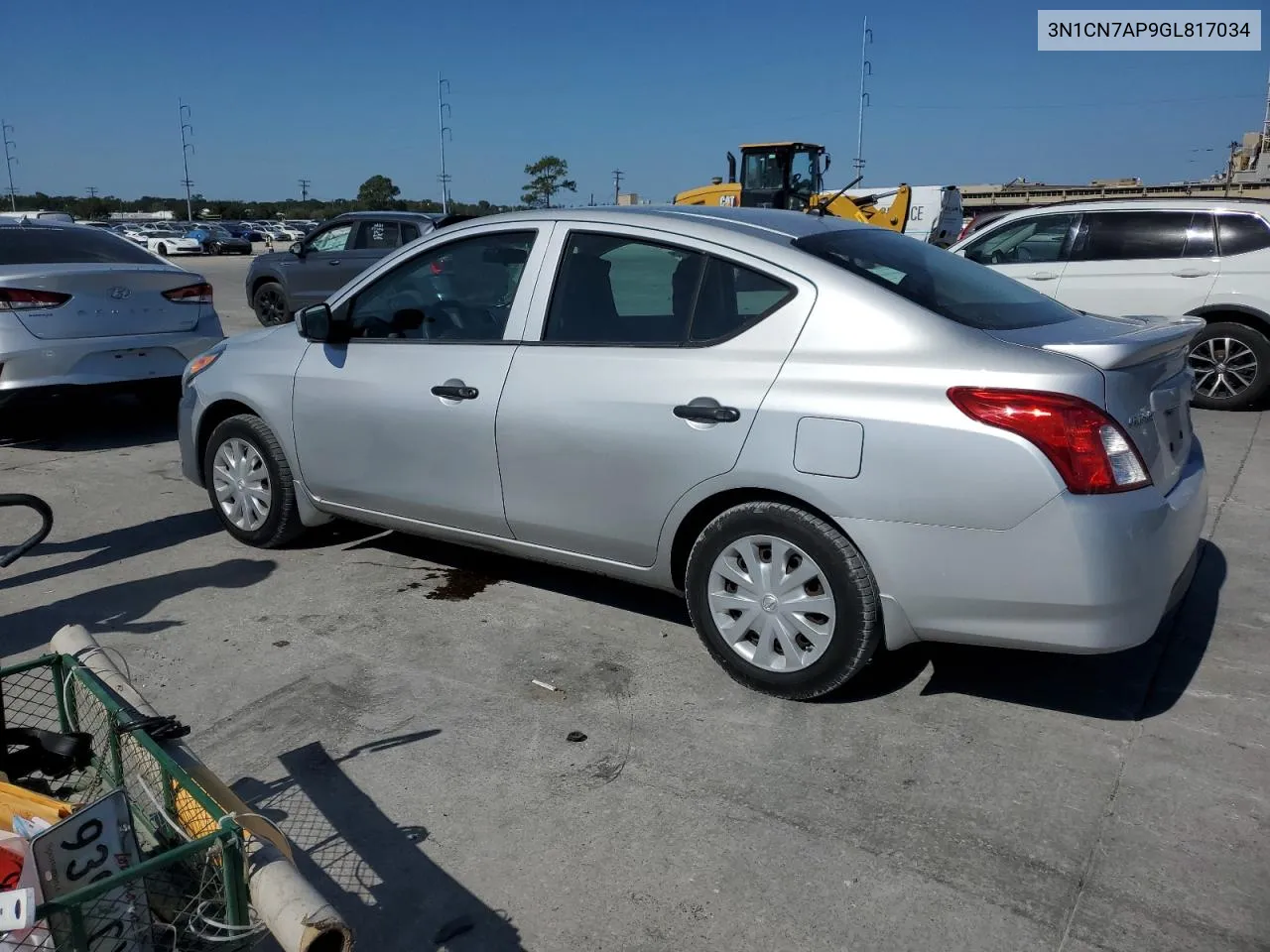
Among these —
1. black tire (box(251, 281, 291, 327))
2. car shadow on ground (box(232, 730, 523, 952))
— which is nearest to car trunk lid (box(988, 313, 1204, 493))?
car shadow on ground (box(232, 730, 523, 952))

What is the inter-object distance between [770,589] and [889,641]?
16.7 inches

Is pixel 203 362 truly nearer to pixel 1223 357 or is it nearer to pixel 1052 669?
pixel 1052 669

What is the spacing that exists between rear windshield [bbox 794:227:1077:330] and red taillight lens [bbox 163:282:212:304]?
5517mm

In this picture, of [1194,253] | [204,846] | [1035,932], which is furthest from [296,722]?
[1194,253]

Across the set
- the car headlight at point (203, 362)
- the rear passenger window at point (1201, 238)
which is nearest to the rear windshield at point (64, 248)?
the car headlight at point (203, 362)

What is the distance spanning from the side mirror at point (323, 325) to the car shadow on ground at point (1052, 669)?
1.50 m

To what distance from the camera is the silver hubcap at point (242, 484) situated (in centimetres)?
509

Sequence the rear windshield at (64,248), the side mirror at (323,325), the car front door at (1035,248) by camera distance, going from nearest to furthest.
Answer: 1. the side mirror at (323,325)
2. the rear windshield at (64,248)
3. the car front door at (1035,248)

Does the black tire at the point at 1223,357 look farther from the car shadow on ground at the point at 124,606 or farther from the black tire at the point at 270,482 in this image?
the car shadow on ground at the point at 124,606

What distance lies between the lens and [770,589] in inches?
139

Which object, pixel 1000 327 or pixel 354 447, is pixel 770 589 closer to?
pixel 1000 327

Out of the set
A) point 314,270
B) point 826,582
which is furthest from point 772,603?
point 314,270

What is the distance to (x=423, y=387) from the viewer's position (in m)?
4.33

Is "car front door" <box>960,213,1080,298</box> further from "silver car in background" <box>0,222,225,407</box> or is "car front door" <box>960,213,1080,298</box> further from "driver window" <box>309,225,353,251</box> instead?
"driver window" <box>309,225,353,251</box>
